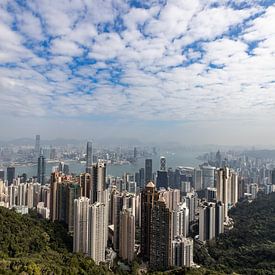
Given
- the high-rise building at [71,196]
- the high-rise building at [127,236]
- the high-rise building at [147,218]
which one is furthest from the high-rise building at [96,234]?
the high-rise building at [71,196]

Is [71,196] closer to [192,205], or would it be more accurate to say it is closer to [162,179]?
[192,205]

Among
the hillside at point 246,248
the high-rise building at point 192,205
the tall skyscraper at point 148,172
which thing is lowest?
the hillside at point 246,248

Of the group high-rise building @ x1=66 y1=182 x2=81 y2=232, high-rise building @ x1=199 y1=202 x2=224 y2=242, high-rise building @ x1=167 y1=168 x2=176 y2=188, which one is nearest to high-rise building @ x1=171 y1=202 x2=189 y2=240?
high-rise building @ x1=199 y1=202 x2=224 y2=242

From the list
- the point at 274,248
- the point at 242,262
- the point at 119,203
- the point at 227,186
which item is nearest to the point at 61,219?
the point at 119,203

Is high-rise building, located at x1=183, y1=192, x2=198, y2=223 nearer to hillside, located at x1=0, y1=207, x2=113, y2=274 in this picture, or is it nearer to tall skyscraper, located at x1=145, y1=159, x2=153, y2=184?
hillside, located at x1=0, y1=207, x2=113, y2=274

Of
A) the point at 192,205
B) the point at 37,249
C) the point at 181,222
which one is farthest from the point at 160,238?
the point at 192,205

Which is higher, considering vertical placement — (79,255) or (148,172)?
(148,172)

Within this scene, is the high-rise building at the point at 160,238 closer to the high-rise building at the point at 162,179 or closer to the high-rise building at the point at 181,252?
the high-rise building at the point at 181,252
